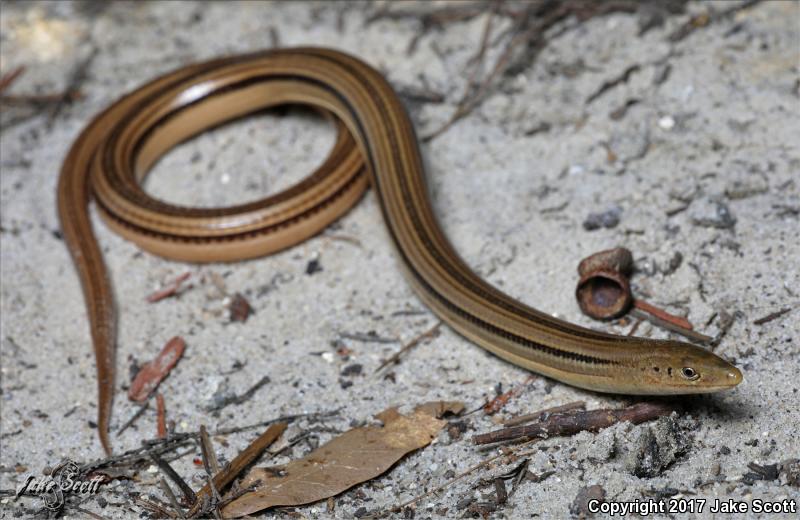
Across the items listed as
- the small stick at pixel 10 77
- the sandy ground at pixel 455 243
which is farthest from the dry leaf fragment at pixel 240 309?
the small stick at pixel 10 77

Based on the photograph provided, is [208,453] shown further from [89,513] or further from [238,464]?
[89,513]

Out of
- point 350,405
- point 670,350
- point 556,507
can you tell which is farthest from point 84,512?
point 670,350

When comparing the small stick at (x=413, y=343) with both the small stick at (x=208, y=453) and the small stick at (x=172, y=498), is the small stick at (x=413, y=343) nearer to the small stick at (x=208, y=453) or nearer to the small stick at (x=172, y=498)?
the small stick at (x=208, y=453)

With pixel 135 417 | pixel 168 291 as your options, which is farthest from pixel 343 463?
pixel 168 291

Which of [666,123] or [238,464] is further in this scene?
[666,123]

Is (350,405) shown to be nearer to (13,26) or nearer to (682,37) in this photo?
(682,37)
